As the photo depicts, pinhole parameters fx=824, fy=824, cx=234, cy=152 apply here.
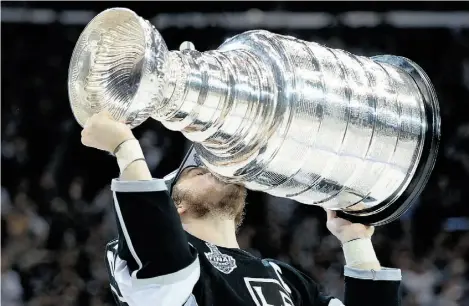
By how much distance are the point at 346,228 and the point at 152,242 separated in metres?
0.54

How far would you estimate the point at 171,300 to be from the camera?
4.04 ft

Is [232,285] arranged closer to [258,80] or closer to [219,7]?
[258,80]

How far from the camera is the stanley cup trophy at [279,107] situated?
1105mm

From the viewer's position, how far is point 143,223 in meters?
1.17

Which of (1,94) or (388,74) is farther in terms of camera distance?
(1,94)

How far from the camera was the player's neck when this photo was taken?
61.2 inches

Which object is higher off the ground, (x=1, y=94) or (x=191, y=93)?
(x=191, y=93)

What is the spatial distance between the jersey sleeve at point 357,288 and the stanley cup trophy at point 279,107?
18 centimetres

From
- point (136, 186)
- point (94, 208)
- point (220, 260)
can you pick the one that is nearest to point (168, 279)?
point (136, 186)

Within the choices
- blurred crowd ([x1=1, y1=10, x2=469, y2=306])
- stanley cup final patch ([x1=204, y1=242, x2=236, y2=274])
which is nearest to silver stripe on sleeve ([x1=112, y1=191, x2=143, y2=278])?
stanley cup final patch ([x1=204, y1=242, x2=236, y2=274])

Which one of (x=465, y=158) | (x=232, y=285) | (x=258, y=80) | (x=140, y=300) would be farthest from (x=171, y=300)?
(x=465, y=158)

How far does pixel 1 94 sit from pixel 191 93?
10.5 feet

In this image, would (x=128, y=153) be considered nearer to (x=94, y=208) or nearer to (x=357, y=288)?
(x=357, y=288)

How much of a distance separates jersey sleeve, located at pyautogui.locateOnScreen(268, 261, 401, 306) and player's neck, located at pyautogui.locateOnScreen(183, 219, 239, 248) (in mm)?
143
